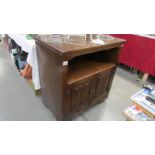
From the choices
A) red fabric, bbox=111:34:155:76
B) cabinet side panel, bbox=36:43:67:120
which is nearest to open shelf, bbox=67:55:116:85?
cabinet side panel, bbox=36:43:67:120

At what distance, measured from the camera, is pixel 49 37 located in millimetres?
1232

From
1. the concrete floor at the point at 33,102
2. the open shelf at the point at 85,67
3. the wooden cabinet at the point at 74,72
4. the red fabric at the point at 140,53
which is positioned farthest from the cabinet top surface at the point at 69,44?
the red fabric at the point at 140,53

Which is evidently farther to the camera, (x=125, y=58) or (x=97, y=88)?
(x=125, y=58)

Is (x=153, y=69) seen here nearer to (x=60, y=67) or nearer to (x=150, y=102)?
(x=150, y=102)

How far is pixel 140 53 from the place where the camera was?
7.92 ft

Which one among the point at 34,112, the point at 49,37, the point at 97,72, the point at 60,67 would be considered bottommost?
the point at 34,112

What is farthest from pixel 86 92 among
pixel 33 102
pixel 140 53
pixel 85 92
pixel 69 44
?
pixel 140 53

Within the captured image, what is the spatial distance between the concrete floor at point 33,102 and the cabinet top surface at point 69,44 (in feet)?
2.90

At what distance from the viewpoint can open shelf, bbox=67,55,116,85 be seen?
1.30m

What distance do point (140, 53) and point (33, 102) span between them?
6.38 ft

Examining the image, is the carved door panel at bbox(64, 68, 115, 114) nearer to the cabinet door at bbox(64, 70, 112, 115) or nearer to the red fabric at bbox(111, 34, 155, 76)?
the cabinet door at bbox(64, 70, 112, 115)
